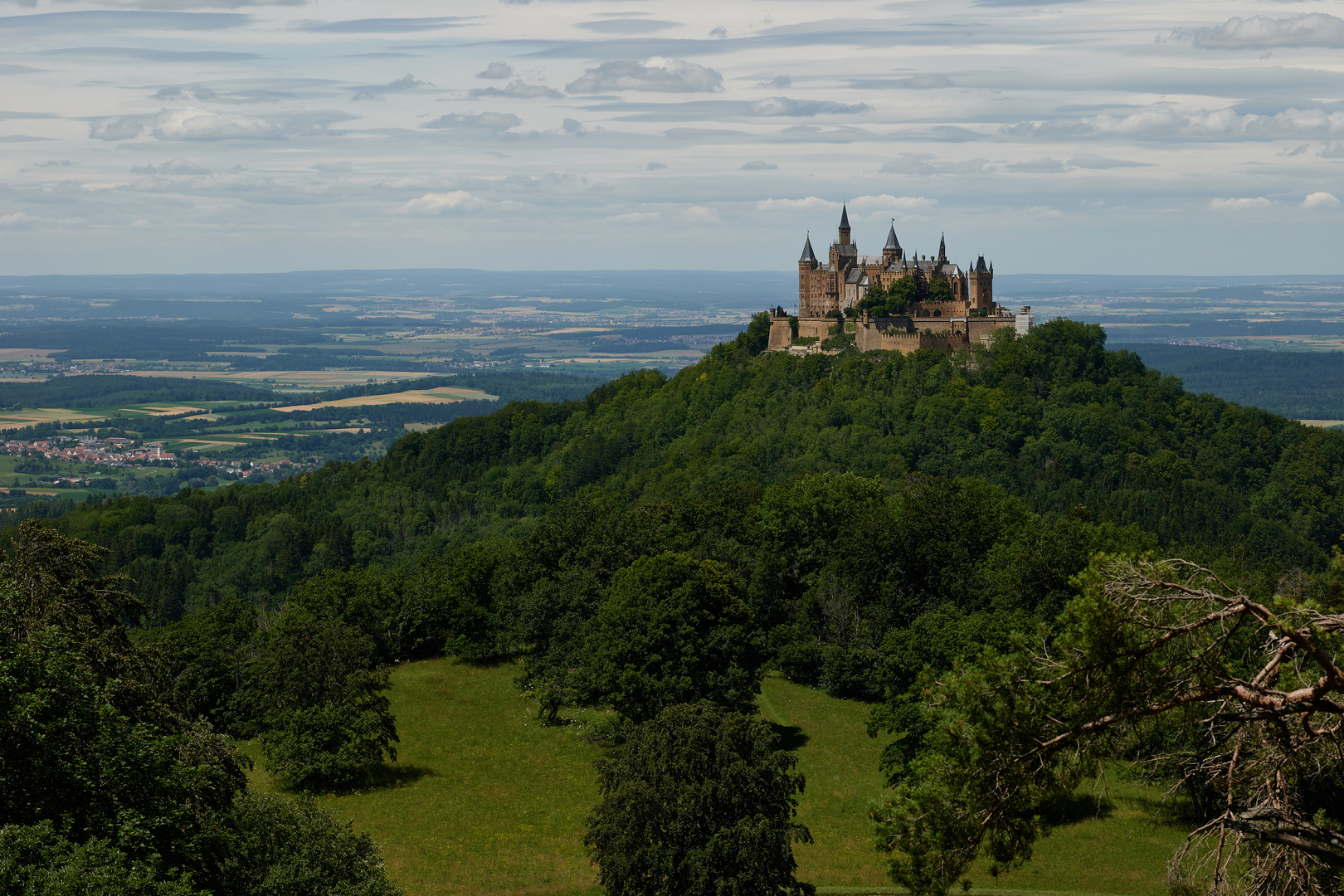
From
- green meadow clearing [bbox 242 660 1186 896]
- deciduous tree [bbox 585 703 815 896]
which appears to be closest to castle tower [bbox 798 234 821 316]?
green meadow clearing [bbox 242 660 1186 896]

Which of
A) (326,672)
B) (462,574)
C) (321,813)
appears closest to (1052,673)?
(321,813)

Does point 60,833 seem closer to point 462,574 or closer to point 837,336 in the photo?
point 462,574

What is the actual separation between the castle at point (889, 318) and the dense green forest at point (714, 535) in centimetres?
257

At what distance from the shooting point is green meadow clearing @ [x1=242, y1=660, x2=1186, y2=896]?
33.9 m

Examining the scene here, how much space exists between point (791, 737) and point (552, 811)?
39.3 ft

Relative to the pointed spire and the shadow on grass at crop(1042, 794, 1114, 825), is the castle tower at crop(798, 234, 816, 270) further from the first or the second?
the shadow on grass at crop(1042, 794, 1114, 825)

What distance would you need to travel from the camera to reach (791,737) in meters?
47.4

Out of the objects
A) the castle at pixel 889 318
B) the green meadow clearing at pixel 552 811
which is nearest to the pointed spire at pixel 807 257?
the castle at pixel 889 318

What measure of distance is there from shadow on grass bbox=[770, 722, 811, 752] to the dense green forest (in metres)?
3.16

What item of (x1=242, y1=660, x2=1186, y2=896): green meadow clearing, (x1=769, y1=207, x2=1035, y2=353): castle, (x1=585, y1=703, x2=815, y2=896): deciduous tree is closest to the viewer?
(x1=585, y1=703, x2=815, y2=896): deciduous tree

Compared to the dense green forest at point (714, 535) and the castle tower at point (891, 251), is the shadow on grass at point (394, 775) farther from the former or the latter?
the castle tower at point (891, 251)

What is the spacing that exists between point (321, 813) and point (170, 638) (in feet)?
84.6

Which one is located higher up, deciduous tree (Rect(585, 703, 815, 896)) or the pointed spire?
the pointed spire

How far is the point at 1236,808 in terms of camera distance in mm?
15227
